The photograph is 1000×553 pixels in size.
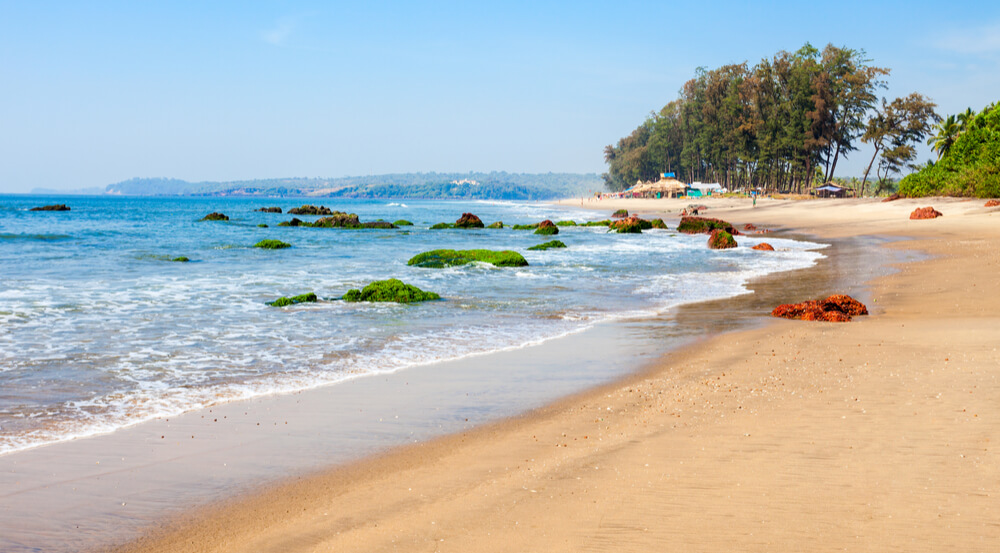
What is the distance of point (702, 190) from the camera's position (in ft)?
353

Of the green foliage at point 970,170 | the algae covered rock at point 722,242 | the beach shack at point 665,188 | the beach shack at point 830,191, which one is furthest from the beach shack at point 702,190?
the algae covered rock at point 722,242

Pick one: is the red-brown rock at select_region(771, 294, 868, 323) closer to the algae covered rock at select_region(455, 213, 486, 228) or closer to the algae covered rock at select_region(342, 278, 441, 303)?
the algae covered rock at select_region(342, 278, 441, 303)

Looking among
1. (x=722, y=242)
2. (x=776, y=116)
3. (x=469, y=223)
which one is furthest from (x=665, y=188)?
(x=722, y=242)

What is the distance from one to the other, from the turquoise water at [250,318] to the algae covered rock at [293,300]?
0.84ft

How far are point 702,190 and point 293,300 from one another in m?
102

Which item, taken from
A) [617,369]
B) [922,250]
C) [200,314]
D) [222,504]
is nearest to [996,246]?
[922,250]

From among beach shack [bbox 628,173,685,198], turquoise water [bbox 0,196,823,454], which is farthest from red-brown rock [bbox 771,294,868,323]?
beach shack [bbox 628,173,685,198]

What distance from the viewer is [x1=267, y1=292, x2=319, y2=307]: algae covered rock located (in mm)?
12844

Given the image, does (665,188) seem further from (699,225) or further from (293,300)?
(293,300)

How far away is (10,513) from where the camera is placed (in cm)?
396

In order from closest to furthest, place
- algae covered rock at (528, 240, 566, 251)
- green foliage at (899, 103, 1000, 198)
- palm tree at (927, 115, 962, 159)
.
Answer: algae covered rock at (528, 240, 566, 251) < green foliage at (899, 103, 1000, 198) < palm tree at (927, 115, 962, 159)

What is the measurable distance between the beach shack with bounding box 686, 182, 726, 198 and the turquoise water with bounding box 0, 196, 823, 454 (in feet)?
271

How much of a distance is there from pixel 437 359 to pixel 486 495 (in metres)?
4.43

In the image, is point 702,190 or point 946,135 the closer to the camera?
point 946,135
